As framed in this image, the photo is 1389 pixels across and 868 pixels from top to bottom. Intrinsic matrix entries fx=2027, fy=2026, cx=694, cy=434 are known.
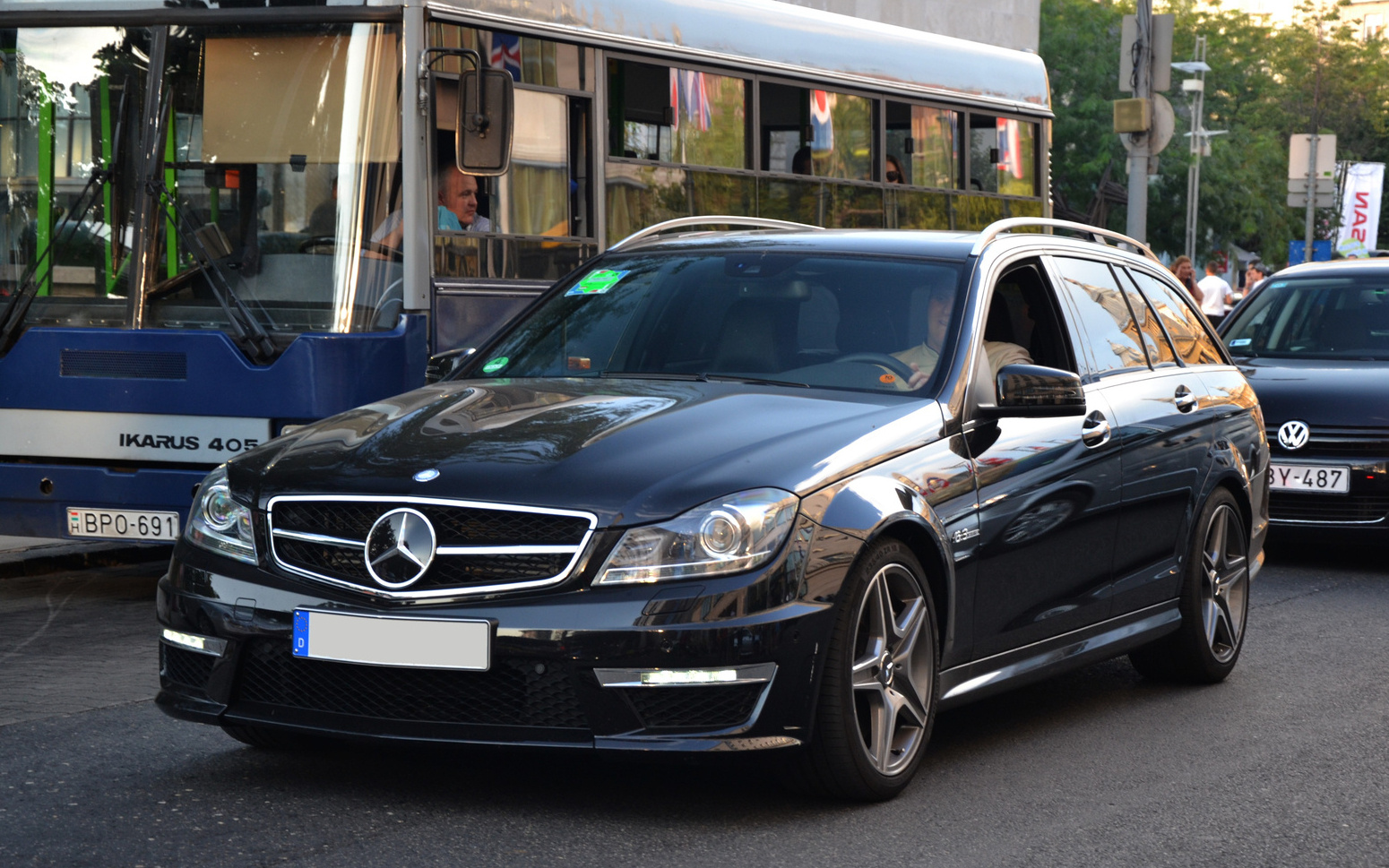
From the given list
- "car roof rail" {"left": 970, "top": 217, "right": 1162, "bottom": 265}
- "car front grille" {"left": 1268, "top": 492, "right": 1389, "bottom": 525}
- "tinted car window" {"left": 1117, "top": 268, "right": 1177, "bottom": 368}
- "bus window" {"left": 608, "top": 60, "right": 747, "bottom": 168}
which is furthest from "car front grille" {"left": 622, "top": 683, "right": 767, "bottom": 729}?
"car front grille" {"left": 1268, "top": 492, "right": 1389, "bottom": 525}

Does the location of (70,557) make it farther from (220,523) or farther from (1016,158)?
→ (1016,158)

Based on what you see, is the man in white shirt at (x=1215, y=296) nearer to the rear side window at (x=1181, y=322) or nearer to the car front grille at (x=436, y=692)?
the rear side window at (x=1181, y=322)

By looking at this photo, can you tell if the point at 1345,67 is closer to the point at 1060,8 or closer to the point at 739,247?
the point at 1060,8

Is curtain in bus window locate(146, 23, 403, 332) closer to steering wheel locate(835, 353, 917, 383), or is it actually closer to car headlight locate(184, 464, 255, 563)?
steering wheel locate(835, 353, 917, 383)

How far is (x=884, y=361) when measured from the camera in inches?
230

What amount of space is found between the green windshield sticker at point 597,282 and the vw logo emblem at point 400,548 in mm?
1866

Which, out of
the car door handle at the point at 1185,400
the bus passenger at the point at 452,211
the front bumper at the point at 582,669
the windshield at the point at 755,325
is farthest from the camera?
the bus passenger at the point at 452,211

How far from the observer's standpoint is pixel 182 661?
5148mm

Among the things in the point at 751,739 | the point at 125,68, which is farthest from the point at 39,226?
the point at 751,739

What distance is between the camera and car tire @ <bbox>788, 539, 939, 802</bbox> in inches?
193

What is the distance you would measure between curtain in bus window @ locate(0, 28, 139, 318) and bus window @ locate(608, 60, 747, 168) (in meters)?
2.36

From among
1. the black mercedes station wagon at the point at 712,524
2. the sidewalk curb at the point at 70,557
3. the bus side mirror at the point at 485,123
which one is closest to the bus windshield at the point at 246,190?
the bus side mirror at the point at 485,123

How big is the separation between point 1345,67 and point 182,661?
68536mm

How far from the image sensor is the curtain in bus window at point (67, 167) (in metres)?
9.11
